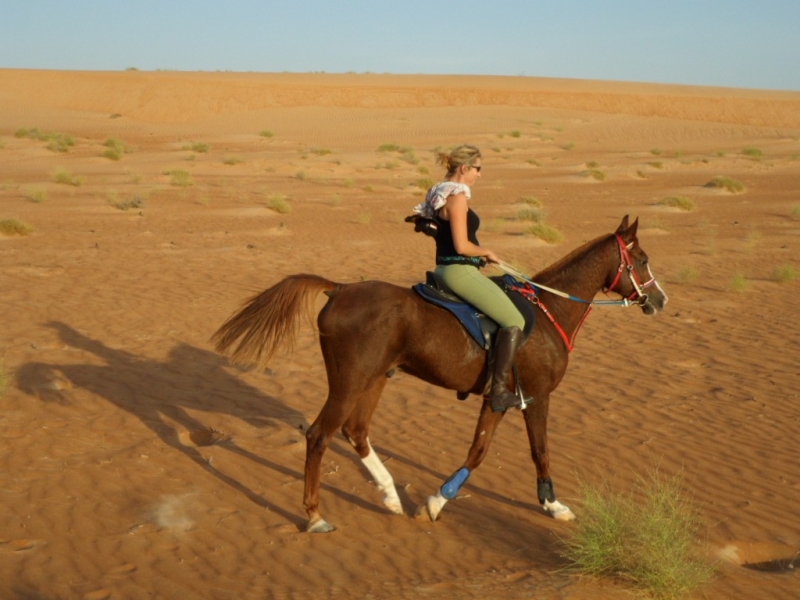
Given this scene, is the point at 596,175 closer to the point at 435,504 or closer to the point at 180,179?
the point at 180,179

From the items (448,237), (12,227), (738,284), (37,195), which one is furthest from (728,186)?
(448,237)

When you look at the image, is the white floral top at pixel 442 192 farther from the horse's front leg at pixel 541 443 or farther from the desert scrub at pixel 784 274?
the desert scrub at pixel 784 274

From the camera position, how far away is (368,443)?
6.20 m

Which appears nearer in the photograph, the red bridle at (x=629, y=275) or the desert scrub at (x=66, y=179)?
the red bridle at (x=629, y=275)

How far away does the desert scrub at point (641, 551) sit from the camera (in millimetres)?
4875

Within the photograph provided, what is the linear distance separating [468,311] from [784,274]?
1100cm

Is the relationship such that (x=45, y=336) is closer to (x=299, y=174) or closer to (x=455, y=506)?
(x=455, y=506)

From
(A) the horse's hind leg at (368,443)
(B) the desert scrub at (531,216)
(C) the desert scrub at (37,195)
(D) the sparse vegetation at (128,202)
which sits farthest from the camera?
(C) the desert scrub at (37,195)

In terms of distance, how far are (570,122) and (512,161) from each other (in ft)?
96.7

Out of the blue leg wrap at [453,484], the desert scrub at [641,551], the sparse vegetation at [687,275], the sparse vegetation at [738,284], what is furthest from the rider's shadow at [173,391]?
the sparse vegetation at [738,284]

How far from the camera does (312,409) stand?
866 cm

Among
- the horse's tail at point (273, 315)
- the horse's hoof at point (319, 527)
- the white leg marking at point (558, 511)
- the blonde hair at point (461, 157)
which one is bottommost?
the horse's hoof at point (319, 527)

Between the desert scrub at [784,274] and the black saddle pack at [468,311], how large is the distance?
34.7 feet

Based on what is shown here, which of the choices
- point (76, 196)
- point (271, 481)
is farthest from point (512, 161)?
point (271, 481)
